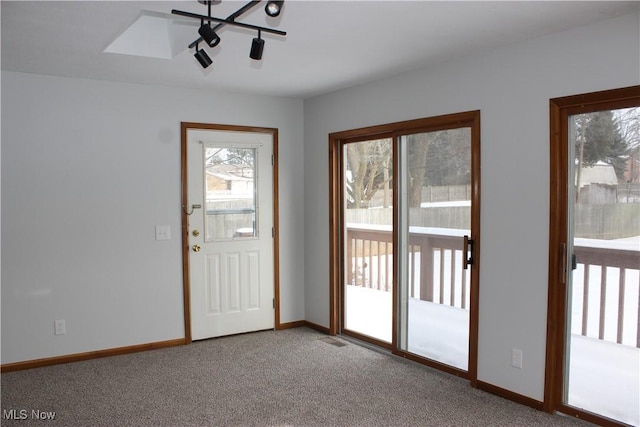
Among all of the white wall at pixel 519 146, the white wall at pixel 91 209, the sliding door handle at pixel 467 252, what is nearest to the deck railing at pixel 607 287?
the white wall at pixel 519 146

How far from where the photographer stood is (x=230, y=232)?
4828 millimetres

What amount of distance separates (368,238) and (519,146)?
5.72 ft

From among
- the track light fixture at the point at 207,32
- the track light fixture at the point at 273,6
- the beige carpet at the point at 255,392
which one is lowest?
the beige carpet at the point at 255,392

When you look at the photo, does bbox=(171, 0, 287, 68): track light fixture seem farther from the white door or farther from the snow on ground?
the snow on ground

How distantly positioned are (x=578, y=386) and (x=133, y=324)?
346cm

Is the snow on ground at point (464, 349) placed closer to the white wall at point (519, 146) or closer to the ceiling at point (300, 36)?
the white wall at point (519, 146)

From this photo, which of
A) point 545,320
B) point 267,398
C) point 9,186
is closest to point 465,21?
point 545,320

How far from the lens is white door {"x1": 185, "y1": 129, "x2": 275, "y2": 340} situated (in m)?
4.64

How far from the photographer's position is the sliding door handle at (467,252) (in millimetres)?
3529

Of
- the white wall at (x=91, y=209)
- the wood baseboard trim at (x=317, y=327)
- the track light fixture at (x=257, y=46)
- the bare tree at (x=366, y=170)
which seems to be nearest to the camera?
the track light fixture at (x=257, y=46)

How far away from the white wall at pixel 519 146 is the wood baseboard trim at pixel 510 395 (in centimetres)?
3

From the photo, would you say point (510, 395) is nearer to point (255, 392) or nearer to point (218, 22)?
point (255, 392)

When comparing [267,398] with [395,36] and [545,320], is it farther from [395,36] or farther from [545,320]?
[395,36]

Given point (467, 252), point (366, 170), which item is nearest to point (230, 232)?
point (366, 170)
